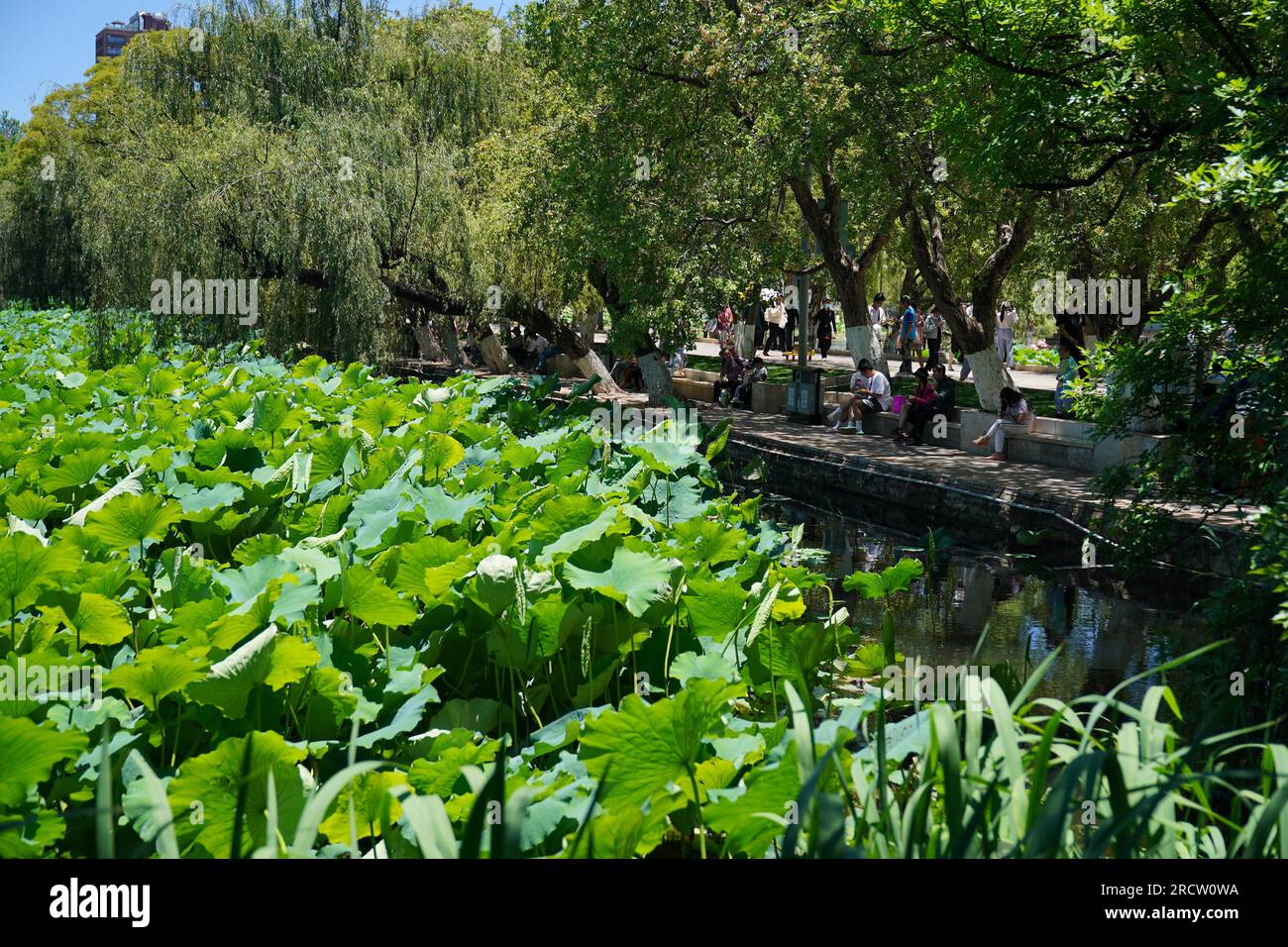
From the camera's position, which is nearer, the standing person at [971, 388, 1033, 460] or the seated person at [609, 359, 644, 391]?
the standing person at [971, 388, 1033, 460]

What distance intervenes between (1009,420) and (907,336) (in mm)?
10796

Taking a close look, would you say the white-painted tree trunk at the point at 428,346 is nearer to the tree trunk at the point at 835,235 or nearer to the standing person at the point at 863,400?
the tree trunk at the point at 835,235

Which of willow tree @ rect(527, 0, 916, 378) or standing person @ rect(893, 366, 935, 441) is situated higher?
willow tree @ rect(527, 0, 916, 378)

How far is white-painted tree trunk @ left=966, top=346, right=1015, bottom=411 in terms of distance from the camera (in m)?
15.6

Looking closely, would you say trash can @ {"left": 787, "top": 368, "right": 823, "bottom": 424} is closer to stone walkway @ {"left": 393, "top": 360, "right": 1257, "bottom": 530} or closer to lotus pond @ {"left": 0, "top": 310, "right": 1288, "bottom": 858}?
stone walkway @ {"left": 393, "top": 360, "right": 1257, "bottom": 530}

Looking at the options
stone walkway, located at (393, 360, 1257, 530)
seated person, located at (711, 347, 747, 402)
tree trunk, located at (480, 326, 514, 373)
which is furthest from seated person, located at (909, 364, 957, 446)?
tree trunk, located at (480, 326, 514, 373)

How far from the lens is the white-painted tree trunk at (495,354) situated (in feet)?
83.3

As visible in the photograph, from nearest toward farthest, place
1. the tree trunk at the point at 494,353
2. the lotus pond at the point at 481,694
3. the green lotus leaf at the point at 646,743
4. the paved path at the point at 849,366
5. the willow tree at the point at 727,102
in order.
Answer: the lotus pond at the point at 481,694 → the green lotus leaf at the point at 646,743 → the willow tree at the point at 727,102 → the paved path at the point at 849,366 → the tree trunk at the point at 494,353

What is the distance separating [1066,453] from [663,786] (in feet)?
39.2

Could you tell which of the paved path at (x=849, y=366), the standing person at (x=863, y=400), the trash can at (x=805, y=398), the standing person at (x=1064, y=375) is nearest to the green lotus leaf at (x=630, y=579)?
the standing person at (x=1064, y=375)

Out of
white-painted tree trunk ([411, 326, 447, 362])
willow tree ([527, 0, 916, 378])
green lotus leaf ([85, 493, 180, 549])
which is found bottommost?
green lotus leaf ([85, 493, 180, 549])

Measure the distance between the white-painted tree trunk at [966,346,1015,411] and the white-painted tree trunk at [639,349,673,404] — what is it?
5.16 meters

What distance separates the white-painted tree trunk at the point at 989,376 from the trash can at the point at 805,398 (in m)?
2.59

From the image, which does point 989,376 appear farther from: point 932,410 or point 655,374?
point 655,374
